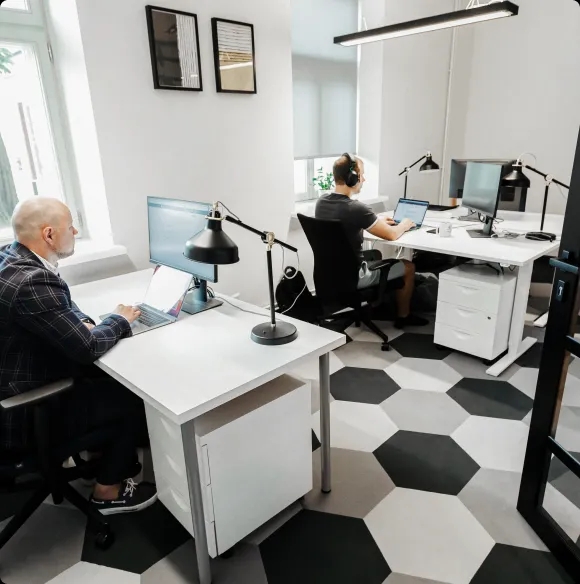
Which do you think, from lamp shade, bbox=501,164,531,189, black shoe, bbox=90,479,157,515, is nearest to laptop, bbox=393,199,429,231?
lamp shade, bbox=501,164,531,189

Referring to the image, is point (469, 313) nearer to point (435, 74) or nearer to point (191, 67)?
point (191, 67)

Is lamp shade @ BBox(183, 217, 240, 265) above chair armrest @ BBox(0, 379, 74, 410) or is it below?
above

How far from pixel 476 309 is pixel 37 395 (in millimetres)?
2374

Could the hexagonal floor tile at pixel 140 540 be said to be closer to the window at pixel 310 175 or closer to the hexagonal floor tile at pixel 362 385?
the hexagonal floor tile at pixel 362 385

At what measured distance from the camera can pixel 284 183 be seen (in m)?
3.44

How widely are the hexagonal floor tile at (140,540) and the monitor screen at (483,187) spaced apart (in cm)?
255

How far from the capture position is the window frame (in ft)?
7.53

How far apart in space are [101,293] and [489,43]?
439cm

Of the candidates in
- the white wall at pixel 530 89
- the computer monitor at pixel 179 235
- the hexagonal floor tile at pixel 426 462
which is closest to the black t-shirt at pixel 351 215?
the computer monitor at pixel 179 235

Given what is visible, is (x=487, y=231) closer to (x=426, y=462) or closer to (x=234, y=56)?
(x=426, y=462)

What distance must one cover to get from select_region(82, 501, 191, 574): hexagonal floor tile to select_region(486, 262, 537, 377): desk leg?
199 centimetres

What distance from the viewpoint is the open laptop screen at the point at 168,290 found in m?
1.90

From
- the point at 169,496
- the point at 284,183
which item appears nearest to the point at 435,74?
the point at 284,183

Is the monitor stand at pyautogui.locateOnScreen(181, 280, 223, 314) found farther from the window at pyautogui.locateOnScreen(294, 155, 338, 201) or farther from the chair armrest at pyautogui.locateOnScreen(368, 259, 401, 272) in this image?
the window at pyautogui.locateOnScreen(294, 155, 338, 201)
